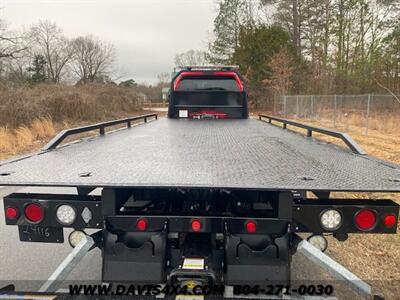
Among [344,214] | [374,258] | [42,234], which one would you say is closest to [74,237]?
[42,234]

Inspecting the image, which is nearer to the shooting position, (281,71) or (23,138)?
(23,138)

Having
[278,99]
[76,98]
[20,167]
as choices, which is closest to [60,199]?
[20,167]

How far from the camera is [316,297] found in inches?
81.7

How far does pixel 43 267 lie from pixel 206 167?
2224 millimetres

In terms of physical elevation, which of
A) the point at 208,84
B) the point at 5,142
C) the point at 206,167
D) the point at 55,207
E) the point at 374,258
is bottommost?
the point at 374,258

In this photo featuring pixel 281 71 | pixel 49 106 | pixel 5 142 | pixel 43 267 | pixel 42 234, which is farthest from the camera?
pixel 281 71

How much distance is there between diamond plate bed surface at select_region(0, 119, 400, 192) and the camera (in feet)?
6.55

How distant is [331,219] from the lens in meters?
2.14

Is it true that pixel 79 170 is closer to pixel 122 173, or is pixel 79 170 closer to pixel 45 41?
pixel 122 173

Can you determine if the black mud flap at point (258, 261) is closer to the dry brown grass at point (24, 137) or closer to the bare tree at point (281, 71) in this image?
the dry brown grass at point (24, 137)

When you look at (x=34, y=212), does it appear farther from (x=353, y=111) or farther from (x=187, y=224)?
(x=353, y=111)

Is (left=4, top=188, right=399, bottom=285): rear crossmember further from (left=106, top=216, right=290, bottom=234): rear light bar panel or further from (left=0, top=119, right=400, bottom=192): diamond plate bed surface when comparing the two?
(left=0, top=119, right=400, bottom=192): diamond plate bed surface

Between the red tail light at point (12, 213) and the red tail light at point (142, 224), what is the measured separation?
32.4 inches

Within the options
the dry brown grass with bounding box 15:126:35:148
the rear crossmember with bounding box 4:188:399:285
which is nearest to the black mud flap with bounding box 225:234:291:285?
the rear crossmember with bounding box 4:188:399:285
